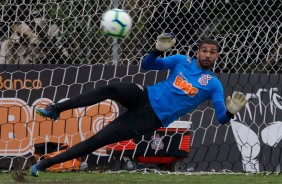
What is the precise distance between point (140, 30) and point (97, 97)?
108 inches

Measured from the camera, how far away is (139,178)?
10.0m

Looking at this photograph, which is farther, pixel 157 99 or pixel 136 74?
pixel 136 74

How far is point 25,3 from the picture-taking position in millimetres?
10734

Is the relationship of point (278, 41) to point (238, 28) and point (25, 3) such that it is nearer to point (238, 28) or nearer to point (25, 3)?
point (238, 28)

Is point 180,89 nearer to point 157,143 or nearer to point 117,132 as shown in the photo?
point 117,132

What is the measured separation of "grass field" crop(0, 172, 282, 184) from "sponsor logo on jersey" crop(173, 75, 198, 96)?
1.18 metres

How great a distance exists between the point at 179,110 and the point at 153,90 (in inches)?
14.3

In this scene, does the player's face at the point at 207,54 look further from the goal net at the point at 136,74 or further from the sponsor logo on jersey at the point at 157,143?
the sponsor logo on jersey at the point at 157,143

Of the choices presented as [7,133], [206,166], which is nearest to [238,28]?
[206,166]

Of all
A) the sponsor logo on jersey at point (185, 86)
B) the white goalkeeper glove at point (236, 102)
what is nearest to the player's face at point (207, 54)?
the sponsor logo on jersey at point (185, 86)

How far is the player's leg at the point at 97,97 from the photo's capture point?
852 cm

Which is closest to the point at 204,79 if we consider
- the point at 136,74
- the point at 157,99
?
the point at 157,99

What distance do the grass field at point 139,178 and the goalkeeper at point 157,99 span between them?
0.77m

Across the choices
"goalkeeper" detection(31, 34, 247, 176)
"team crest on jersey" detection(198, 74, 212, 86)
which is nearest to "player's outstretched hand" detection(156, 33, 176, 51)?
"goalkeeper" detection(31, 34, 247, 176)
